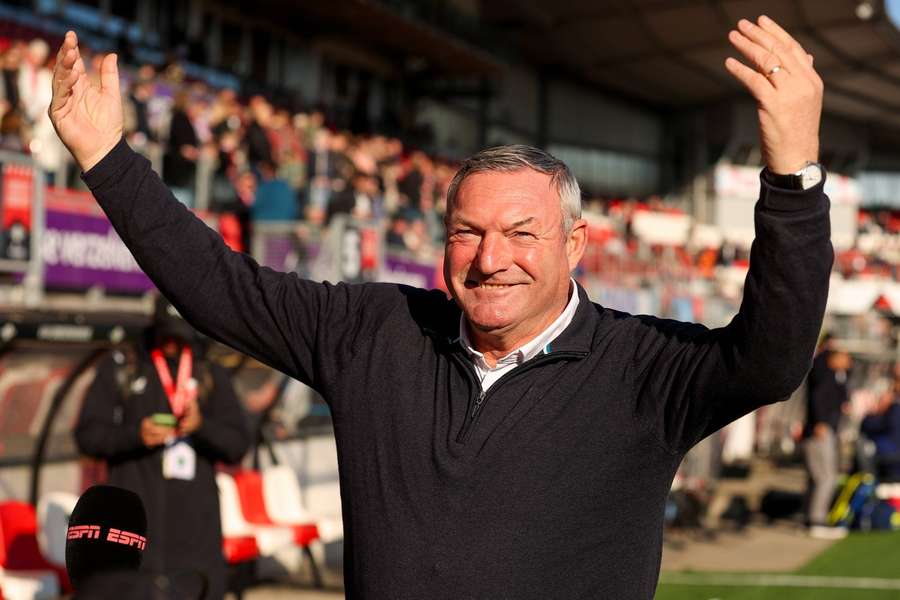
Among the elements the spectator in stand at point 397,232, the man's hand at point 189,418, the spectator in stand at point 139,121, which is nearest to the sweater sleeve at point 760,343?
the man's hand at point 189,418

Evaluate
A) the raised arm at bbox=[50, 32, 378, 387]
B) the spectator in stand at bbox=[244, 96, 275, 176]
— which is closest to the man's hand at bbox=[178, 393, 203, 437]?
the raised arm at bbox=[50, 32, 378, 387]

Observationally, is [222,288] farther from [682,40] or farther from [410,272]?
[682,40]

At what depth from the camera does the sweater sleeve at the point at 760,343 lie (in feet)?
7.13

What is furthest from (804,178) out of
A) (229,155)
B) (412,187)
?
(412,187)

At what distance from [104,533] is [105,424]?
3512 mm

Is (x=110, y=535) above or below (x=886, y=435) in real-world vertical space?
above

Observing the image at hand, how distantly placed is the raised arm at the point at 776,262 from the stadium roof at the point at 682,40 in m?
41.0

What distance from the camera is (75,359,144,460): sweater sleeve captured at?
5402 millimetres

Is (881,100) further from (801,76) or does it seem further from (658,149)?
(801,76)

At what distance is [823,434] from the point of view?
541 inches

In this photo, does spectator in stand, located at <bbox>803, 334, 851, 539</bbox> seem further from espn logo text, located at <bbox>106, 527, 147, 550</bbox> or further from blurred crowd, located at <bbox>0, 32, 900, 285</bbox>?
espn logo text, located at <bbox>106, 527, 147, 550</bbox>

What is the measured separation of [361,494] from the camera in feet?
8.54

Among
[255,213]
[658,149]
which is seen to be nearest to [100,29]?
[255,213]

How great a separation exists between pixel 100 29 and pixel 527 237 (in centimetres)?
1945
